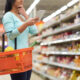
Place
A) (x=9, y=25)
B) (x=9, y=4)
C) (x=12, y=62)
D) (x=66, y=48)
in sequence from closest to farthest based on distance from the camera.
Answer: (x=12, y=62)
(x=9, y=25)
(x=9, y=4)
(x=66, y=48)

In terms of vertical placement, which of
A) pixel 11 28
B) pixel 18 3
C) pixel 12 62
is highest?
pixel 18 3

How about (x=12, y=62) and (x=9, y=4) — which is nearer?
(x=12, y=62)

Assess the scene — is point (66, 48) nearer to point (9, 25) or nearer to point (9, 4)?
point (9, 4)

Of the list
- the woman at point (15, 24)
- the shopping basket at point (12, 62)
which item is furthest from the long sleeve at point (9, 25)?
the shopping basket at point (12, 62)

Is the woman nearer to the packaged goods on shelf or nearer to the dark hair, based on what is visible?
the dark hair

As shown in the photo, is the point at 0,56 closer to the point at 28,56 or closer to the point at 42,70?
the point at 28,56

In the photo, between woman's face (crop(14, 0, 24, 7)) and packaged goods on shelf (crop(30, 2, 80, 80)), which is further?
packaged goods on shelf (crop(30, 2, 80, 80))

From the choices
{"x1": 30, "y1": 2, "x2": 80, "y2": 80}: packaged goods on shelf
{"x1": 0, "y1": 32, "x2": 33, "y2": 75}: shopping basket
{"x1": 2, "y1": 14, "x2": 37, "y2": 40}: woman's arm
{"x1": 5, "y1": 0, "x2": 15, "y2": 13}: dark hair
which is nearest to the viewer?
{"x1": 0, "y1": 32, "x2": 33, "y2": 75}: shopping basket

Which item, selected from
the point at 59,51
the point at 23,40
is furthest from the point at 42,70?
the point at 23,40

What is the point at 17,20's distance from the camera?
167 centimetres

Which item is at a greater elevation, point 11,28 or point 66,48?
point 11,28

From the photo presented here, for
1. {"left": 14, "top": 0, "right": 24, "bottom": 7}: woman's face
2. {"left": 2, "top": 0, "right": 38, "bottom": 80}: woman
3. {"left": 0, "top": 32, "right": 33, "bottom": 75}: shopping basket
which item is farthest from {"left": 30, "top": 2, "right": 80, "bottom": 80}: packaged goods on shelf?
{"left": 0, "top": 32, "right": 33, "bottom": 75}: shopping basket

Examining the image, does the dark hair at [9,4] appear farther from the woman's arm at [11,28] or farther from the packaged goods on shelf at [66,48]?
the packaged goods on shelf at [66,48]

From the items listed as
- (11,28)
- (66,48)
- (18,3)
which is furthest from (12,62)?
(66,48)
